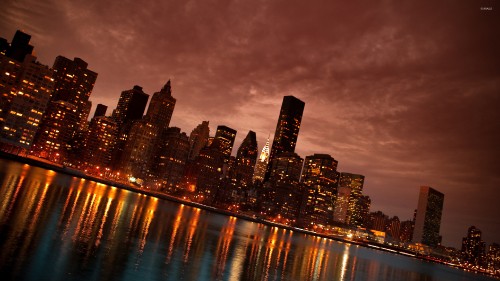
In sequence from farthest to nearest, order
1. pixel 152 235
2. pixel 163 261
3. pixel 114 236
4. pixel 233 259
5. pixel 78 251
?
1. pixel 152 235
2. pixel 233 259
3. pixel 114 236
4. pixel 163 261
5. pixel 78 251

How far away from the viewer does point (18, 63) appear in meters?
192

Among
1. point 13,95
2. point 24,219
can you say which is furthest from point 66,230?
point 13,95

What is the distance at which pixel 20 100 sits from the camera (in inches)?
7362

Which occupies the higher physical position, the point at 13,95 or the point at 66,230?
the point at 13,95

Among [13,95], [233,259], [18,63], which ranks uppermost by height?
[18,63]

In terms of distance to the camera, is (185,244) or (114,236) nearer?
(114,236)

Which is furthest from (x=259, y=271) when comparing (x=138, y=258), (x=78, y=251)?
(x=78, y=251)

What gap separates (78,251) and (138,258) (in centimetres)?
475

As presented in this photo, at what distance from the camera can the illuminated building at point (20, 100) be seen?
177125 mm

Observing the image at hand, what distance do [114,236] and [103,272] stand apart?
45.8 feet

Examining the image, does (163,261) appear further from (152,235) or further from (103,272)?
(152,235)

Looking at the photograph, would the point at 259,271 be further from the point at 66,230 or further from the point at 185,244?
the point at 66,230

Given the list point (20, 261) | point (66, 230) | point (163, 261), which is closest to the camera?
point (20, 261)

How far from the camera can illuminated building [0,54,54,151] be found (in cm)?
17712
